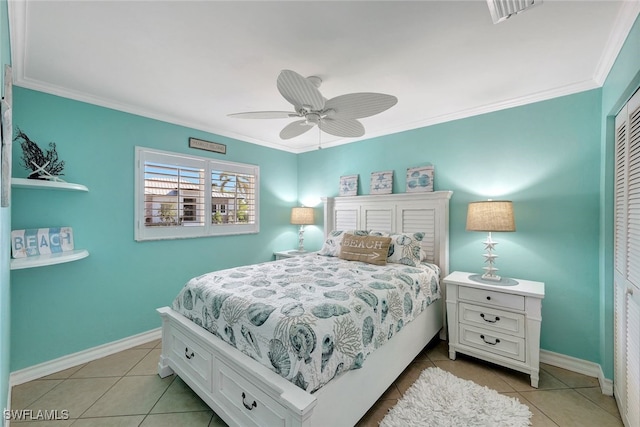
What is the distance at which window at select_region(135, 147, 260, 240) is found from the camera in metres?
2.92

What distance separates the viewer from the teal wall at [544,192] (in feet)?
7.49

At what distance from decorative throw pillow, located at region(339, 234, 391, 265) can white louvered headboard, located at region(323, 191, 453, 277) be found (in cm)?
53

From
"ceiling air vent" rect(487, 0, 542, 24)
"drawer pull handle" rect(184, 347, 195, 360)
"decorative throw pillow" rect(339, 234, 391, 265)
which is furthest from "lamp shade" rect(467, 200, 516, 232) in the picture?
"drawer pull handle" rect(184, 347, 195, 360)

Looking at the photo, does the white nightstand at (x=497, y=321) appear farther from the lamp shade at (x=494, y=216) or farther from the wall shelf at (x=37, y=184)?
the wall shelf at (x=37, y=184)

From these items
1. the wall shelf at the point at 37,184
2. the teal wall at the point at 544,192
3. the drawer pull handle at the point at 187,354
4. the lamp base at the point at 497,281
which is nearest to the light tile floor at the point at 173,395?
the drawer pull handle at the point at 187,354

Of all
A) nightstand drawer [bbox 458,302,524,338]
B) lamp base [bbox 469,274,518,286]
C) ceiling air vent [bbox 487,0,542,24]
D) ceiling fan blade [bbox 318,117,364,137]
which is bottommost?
→ nightstand drawer [bbox 458,302,524,338]

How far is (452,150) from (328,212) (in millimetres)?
1856

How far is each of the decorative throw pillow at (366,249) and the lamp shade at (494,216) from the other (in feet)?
2.84

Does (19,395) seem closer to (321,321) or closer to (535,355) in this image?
(321,321)

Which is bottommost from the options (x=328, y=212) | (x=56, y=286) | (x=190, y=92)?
(x=56, y=286)

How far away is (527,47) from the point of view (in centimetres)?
181

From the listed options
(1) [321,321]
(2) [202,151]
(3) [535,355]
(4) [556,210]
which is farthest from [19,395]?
(4) [556,210]

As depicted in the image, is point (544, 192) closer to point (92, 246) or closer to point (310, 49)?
point (310, 49)

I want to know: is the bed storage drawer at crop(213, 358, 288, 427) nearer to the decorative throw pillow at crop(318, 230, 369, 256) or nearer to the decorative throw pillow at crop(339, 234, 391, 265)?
the decorative throw pillow at crop(339, 234, 391, 265)
